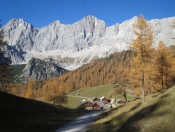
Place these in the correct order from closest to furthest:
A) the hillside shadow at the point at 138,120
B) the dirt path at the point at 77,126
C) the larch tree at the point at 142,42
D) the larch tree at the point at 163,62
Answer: the hillside shadow at the point at 138,120 < the dirt path at the point at 77,126 < the larch tree at the point at 142,42 < the larch tree at the point at 163,62

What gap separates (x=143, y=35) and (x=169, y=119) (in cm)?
2490

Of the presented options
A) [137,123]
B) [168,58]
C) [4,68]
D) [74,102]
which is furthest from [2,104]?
[74,102]

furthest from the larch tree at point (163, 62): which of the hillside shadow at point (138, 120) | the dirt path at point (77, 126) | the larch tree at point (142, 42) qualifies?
the hillside shadow at point (138, 120)

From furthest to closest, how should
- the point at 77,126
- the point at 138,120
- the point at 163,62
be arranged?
the point at 163,62
the point at 77,126
the point at 138,120

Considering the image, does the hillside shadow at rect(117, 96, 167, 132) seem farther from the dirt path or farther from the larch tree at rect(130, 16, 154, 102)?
the larch tree at rect(130, 16, 154, 102)

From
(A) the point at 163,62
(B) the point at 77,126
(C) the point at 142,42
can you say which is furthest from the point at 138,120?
(A) the point at 163,62

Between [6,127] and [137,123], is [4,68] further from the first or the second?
[137,123]

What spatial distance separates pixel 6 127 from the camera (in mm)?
36844

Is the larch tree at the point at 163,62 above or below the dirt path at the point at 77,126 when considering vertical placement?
above

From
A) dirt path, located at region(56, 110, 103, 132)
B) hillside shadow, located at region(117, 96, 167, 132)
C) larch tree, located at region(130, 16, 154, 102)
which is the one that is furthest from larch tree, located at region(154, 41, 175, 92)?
hillside shadow, located at region(117, 96, 167, 132)

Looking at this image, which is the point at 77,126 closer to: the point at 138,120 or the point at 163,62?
the point at 138,120

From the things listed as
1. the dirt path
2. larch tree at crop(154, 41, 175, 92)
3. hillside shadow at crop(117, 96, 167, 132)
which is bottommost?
the dirt path

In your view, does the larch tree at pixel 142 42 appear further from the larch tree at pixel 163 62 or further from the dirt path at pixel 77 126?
the larch tree at pixel 163 62

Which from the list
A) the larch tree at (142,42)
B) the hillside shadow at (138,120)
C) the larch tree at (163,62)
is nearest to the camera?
the hillside shadow at (138,120)
